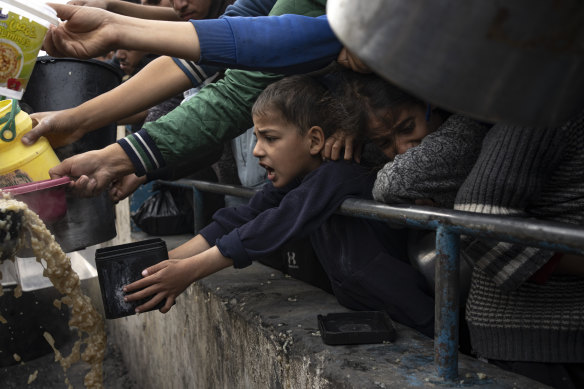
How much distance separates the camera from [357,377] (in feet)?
4.25

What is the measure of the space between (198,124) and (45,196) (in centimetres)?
61

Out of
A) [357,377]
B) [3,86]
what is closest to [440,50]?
[357,377]

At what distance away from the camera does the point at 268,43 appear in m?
1.44

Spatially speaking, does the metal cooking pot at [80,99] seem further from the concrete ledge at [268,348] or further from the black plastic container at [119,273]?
the concrete ledge at [268,348]

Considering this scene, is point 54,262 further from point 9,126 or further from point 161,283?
point 9,126

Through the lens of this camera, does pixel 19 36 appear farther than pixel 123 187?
No

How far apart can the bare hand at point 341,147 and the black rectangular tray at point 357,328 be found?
527 millimetres

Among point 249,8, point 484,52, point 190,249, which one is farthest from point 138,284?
point 484,52

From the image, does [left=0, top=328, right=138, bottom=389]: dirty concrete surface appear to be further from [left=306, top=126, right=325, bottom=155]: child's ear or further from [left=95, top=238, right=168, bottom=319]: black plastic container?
[left=306, top=126, right=325, bottom=155]: child's ear

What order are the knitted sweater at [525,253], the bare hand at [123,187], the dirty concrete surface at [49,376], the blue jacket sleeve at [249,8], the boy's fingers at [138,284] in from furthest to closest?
the dirty concrete surface at [49,376] → the bare hand at [123,187] → the blue jacket sleeve at [249,8] → the boy's fingers at [138,284] → the knitted sweater at [525,253]

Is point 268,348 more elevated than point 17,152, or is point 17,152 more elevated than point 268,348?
point 17,152

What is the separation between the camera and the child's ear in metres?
1.93

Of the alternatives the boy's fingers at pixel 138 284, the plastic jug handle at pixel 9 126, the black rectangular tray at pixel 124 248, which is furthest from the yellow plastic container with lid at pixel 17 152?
the boy's fingers at pixel 138 284

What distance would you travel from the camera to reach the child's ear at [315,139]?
1.93 m
